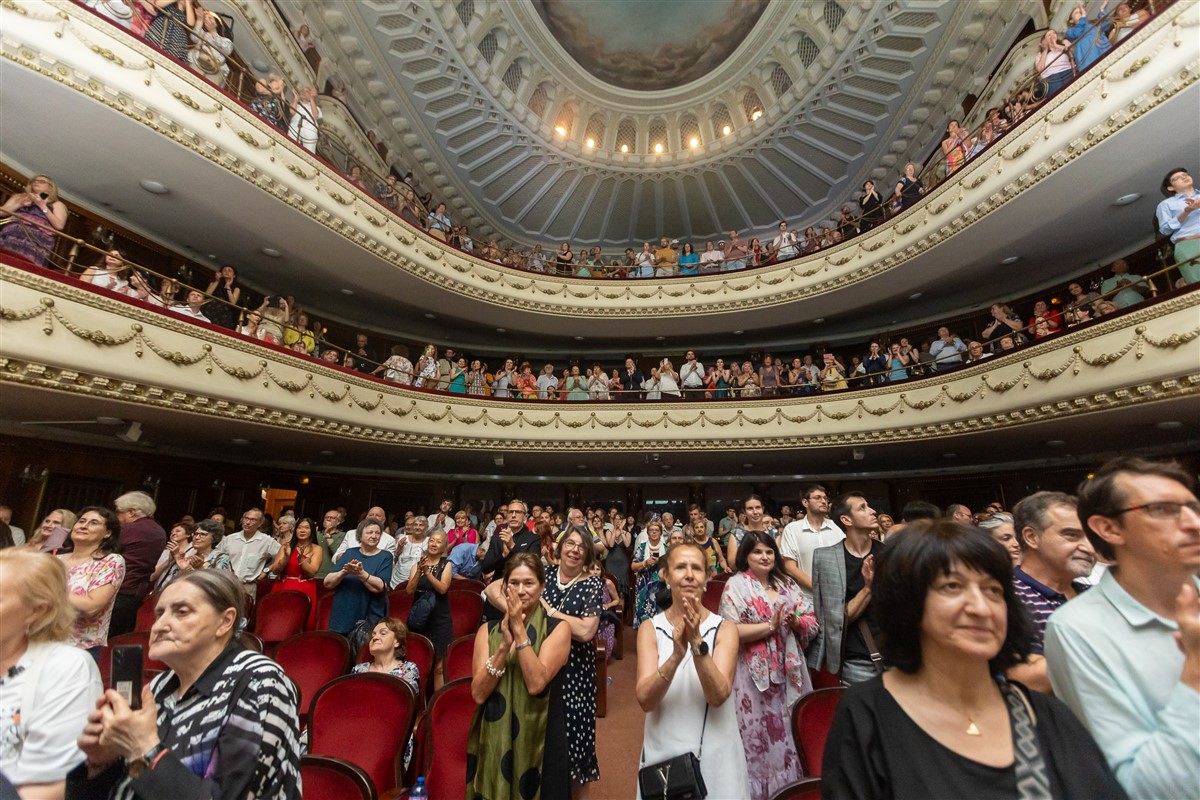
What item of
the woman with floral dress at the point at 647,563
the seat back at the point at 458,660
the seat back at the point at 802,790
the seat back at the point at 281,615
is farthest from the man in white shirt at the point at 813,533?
the seat back at the point at 281,615

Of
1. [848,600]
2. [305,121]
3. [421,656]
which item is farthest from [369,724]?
[305,121]

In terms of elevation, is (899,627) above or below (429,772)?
above

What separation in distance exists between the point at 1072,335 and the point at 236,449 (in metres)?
11.7

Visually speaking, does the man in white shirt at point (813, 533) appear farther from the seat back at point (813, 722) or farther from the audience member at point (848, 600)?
the seat back at point (813, 722)

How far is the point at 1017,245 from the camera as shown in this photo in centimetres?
779

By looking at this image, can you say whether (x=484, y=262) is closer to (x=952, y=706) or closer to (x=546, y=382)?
(x=546, y=382)

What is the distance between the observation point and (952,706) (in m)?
1.04

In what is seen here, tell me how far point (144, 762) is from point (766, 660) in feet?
7.09

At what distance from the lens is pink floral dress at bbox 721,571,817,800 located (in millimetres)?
2244

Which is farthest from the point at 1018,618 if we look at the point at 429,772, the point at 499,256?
the point at 499,256

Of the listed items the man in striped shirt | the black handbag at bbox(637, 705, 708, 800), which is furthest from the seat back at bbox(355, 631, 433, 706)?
the man in striped shirt

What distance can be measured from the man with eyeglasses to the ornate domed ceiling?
11009 mm

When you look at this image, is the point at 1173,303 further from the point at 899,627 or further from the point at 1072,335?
the point at 899,627

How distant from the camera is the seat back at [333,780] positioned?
1.84 metres
